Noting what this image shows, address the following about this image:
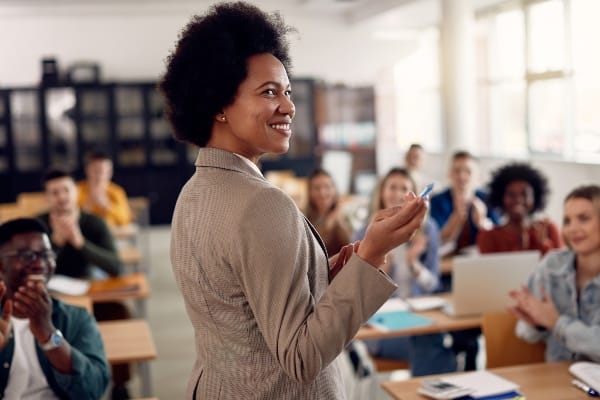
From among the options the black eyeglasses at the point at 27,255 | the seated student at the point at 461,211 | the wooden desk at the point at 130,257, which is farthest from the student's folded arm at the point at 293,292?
the wooden desk at the point at 130,257

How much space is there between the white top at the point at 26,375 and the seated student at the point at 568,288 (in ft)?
5.39

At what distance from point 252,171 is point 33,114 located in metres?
10.6

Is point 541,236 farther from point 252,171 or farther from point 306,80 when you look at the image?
point 306,80

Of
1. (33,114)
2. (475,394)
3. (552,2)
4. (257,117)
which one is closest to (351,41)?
(552,2)

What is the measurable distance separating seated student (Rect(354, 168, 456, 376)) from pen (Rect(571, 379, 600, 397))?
103cm

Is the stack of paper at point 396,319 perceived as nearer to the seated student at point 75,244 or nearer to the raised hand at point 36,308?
the raised hand at point 36,308

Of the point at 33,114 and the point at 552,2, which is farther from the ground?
the point at 552,2

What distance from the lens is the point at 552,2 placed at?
347 inches

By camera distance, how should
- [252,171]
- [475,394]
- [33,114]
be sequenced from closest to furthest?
[252,171] → [475,394] → [33,114]

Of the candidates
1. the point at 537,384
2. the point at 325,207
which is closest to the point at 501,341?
the point at 537,384

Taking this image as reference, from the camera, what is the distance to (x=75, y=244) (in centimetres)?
447

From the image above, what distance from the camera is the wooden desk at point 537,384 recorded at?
7.54ft

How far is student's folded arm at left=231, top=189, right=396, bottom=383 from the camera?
A: 121 cm

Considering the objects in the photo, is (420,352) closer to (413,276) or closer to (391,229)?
(413,276)
